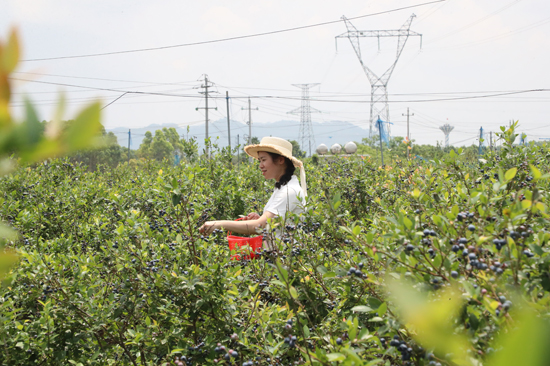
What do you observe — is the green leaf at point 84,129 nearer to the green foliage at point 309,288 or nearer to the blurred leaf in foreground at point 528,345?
the green foliage at point 309,288

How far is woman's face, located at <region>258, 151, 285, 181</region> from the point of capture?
388 cm

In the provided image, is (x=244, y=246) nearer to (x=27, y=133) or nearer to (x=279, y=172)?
(x=279, y=172)

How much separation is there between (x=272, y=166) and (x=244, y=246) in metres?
1.47

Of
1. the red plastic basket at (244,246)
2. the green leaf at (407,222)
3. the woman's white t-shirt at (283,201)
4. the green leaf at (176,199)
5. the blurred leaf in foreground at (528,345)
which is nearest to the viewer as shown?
the blurred leaf in foreground at (528,345)

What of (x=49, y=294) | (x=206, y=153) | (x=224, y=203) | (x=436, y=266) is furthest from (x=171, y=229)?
(x=206, y=153)

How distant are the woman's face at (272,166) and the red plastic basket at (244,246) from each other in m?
0.98

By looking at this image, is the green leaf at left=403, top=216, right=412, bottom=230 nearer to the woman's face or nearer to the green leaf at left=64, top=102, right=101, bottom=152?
the green leaf at left=64, top=102, right=101, bottom=152

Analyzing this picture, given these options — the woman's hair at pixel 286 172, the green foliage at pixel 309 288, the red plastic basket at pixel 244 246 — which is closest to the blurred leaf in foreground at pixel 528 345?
the green foliage at pixel 309 288

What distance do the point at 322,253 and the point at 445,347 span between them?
2.17 metres

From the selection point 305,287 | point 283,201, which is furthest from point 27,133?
point 283,201

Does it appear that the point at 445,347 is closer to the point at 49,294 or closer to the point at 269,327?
the point at 269,327

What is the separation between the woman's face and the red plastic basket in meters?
0.98

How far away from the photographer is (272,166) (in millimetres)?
3883

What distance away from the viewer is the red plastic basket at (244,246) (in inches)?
99.1
